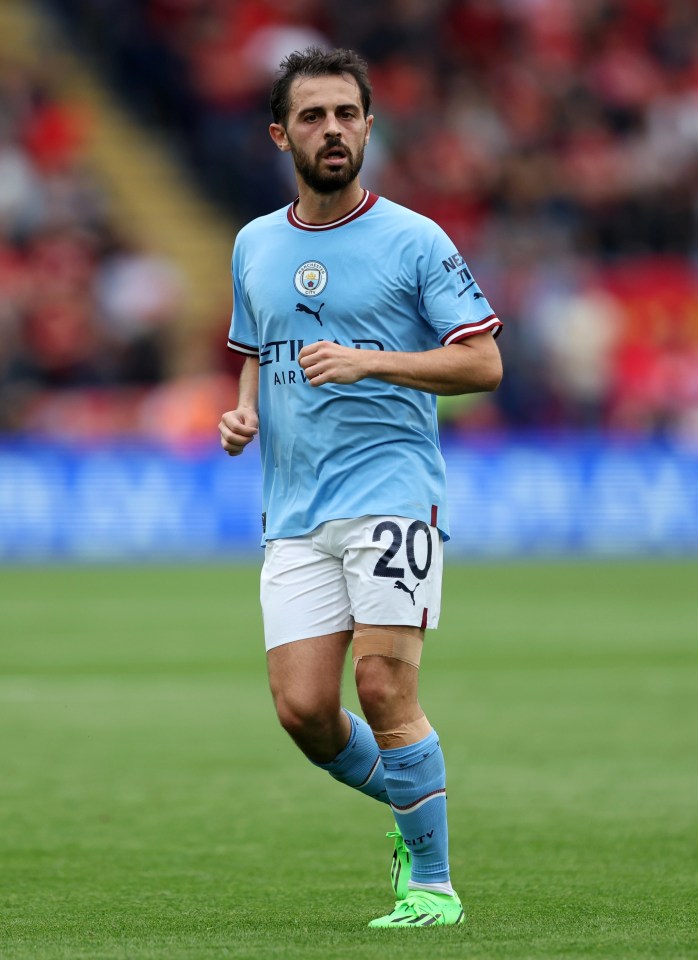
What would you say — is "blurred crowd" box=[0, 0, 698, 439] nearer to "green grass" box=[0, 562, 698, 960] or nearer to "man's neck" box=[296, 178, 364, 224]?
"green grass" box=[0, 562, 698, 960]

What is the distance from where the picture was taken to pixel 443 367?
520cm

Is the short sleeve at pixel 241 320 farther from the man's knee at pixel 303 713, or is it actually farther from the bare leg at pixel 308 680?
the man's knee at pixel 303 713

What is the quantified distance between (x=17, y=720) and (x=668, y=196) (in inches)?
620

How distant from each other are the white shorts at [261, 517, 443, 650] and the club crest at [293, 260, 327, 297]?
0.70 meters

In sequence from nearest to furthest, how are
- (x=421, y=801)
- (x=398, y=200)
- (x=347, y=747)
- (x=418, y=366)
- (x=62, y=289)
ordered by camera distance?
(x=418, y=366) → (x=421, y=801) → (x=347, y=747) → (x=62, y=289) → (x=398, y=200)

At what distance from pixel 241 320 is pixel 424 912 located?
1.94 metres

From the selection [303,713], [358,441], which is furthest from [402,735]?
[358,441]

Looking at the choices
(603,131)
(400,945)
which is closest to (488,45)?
(603,131)

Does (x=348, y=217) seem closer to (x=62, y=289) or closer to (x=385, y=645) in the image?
(x=385, y=645)

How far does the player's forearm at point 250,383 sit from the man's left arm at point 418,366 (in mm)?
475

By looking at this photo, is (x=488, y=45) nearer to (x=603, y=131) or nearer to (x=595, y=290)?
(x=603, y=131)

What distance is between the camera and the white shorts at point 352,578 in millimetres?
5281

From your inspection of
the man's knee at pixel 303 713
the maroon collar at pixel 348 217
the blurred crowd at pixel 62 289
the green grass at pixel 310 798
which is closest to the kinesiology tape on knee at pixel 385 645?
the man's knee at pixel 303 713

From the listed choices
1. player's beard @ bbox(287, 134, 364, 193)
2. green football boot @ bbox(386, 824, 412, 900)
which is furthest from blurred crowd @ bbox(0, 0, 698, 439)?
green football boot @ bbox(386, 824, 412, 900)
